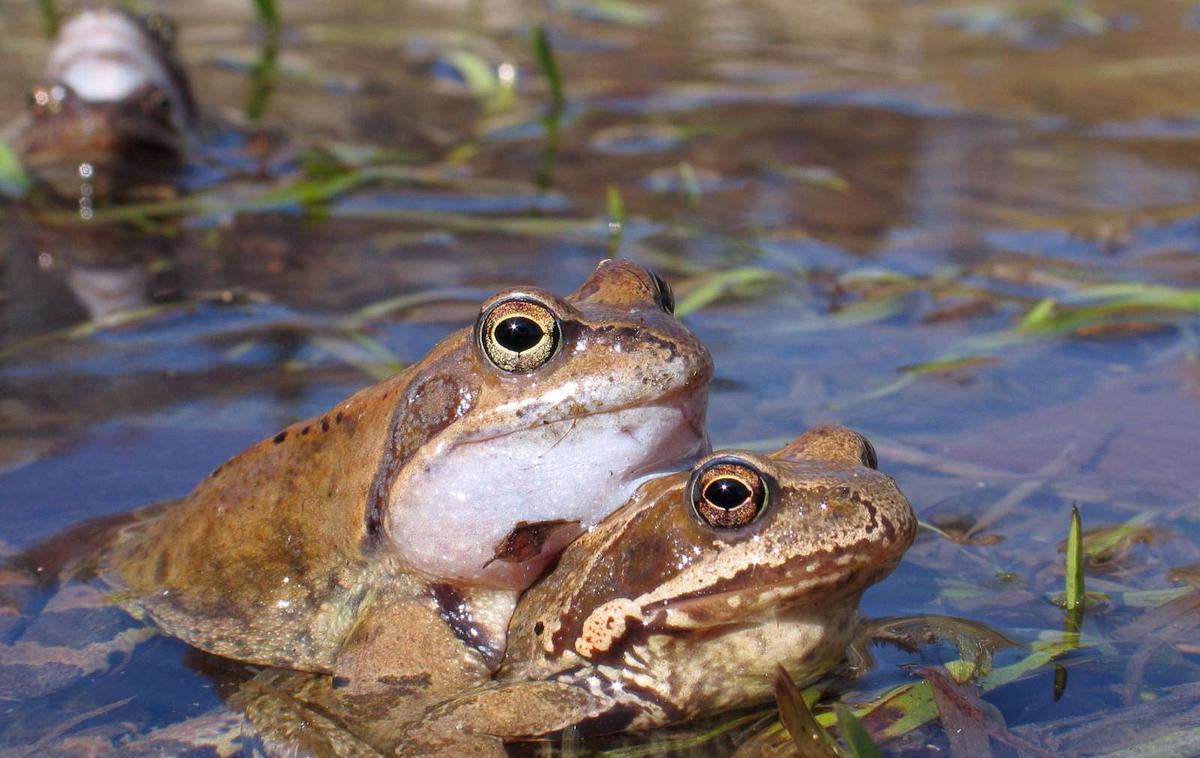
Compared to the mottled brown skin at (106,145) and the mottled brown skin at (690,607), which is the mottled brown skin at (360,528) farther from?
the mottled brown skin at (106,145)

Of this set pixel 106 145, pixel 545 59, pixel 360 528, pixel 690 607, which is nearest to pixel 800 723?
pixel 690 607

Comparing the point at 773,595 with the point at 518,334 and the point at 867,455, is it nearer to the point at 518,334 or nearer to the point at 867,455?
the point at 867,455

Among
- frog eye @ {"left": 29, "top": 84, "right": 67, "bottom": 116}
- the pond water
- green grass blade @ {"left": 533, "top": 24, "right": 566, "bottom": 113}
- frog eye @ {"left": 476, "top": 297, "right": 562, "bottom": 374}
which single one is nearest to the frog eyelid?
frog eye @ {"left": 476, "top": 297, "right": 562, "bottom": 374}

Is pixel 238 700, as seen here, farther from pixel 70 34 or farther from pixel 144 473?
pixel 70 34

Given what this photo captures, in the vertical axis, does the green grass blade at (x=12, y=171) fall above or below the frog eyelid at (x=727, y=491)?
above

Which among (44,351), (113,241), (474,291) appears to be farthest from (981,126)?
(44,351)

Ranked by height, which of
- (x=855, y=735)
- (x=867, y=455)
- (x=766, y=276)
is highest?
(x=867, y=455)

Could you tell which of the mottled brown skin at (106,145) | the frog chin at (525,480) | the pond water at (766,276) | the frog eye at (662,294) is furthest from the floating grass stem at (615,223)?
the frog chin at (525,480)
